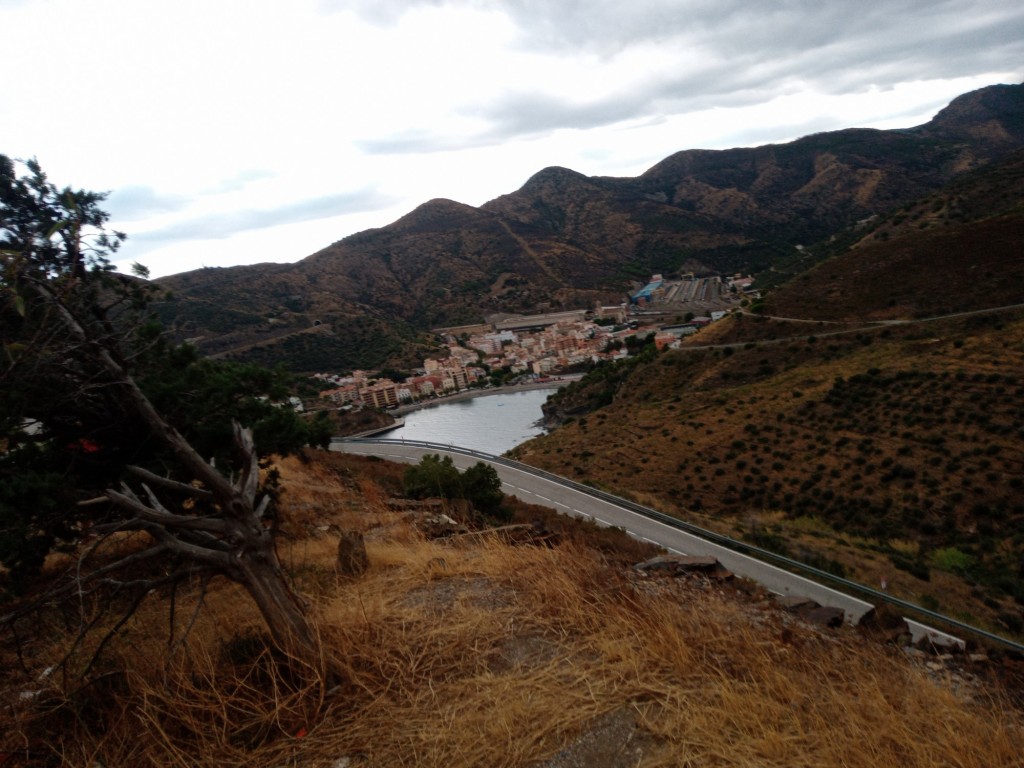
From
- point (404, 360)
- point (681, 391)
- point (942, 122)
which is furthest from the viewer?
point (942, 122)

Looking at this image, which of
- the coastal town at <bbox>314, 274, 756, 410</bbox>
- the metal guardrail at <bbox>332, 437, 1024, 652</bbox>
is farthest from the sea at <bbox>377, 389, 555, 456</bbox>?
the metal guardrail at <bbox>332, 437, 1024, 652</bbox>

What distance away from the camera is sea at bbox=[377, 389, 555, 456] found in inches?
2163

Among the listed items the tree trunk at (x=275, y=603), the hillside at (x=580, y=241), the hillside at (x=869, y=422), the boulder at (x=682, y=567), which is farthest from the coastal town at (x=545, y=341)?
the tree trunk at (x=275, y=603)

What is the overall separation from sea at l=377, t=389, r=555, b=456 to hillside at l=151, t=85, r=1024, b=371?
1887cm

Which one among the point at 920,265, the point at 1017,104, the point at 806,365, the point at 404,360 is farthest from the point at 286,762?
the point at 1017,104

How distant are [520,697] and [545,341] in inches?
3759

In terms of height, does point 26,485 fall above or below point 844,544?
above

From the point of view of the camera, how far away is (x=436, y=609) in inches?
134

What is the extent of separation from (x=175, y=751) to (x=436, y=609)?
1472 millimetres

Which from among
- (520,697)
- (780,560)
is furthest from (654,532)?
(520,697)

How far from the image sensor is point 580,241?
15688cm

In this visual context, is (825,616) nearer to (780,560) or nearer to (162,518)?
(162,518)

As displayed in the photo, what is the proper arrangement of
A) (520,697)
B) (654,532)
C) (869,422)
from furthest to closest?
(869,422), (654,532), (520,697)

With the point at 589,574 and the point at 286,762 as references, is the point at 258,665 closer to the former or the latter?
the point at 286,762
